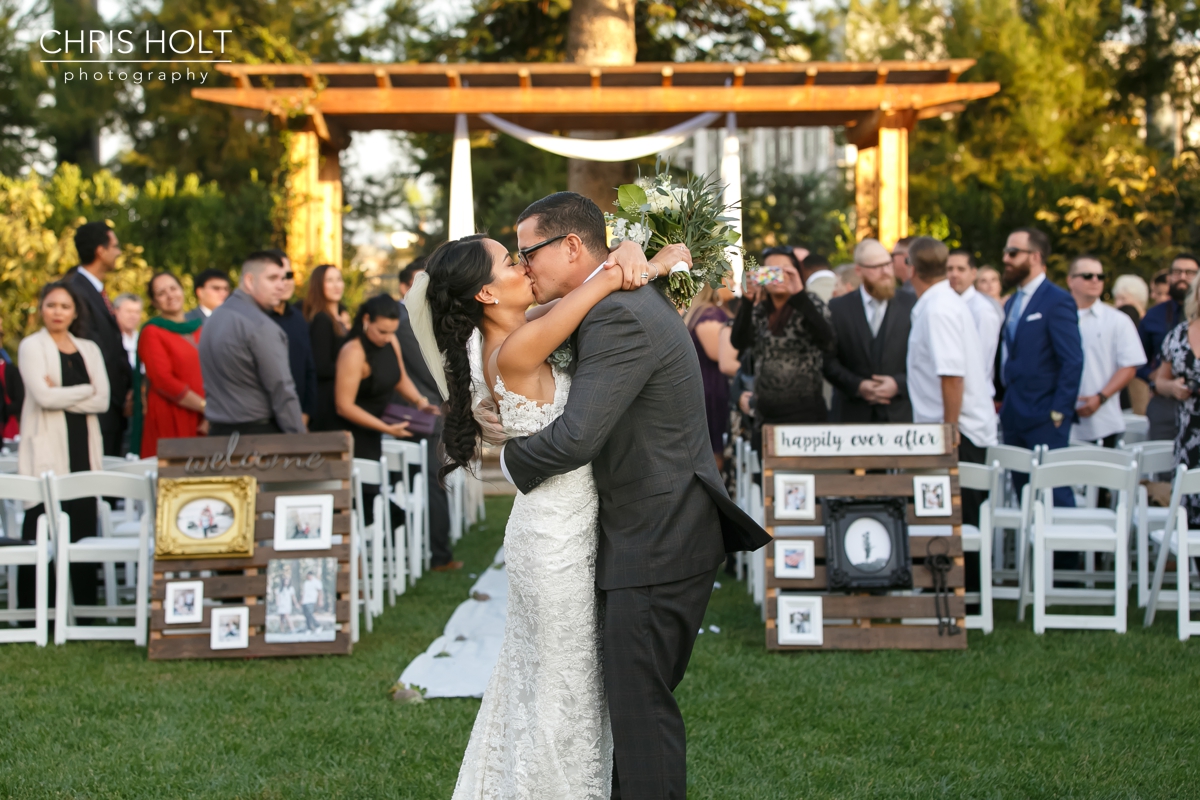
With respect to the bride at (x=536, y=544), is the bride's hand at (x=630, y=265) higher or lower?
higher

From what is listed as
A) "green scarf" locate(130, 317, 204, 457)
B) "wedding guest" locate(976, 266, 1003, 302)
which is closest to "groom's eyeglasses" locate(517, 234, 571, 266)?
"green scarf" locate(130, 317, 204, 457)

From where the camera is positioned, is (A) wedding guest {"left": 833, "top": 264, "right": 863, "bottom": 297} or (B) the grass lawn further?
(A) wedding guest {"left": 833, "top": 264, "right": 863, "bottom": 297}

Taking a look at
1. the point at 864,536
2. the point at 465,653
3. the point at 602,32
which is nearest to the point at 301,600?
the point at 465,653

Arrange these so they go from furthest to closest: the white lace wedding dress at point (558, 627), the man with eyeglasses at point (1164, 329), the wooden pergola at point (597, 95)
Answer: the wooden pergola at point (597, 95) < the man with eyeglasses at point (1164, 329) < the white lace wedding dress at point (558, 627)

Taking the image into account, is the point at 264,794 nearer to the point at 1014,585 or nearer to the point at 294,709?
the point at 294,709

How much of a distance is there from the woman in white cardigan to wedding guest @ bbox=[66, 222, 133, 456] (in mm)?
329

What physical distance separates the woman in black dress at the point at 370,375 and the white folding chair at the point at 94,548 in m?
1.53

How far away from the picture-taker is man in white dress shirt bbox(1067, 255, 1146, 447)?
28.2ft

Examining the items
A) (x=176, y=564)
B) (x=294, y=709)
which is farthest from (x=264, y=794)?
(x=176, y=564)

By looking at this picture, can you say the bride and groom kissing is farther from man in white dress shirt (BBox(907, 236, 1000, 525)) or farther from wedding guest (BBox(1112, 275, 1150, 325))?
wedding guest (BBox(1112, 275, 1150, 325))

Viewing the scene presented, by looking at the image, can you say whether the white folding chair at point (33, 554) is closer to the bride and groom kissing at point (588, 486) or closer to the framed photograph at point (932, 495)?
the bride and groom kissing at point (588, 486)

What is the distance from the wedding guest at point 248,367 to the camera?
6.75 metres

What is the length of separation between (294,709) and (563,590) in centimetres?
249

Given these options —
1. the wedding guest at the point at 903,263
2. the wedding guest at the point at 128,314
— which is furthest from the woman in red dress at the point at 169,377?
the wedding guest at the point at 903,263
